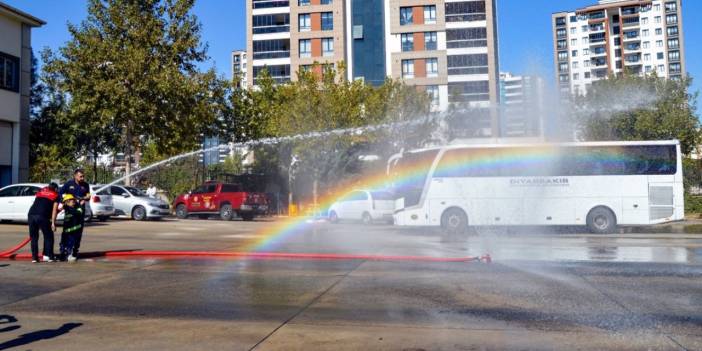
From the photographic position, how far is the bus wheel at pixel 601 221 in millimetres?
18906

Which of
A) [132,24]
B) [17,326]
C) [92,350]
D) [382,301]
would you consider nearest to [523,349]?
[382,301]

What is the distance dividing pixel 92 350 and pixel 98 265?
6161 millimetres

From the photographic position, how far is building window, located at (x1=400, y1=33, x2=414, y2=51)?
187 feet

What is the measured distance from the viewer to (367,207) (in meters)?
26.0

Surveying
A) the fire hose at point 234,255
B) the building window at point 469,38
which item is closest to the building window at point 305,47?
the building window at point 469,38

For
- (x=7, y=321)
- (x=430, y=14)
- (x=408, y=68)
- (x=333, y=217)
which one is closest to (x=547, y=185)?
(x=333, y=217)

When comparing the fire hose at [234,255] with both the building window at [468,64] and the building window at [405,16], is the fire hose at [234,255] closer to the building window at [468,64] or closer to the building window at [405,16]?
the building window at [405,16]

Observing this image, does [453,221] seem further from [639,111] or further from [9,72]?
[9,72]

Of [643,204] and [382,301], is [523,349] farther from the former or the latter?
[643,204]

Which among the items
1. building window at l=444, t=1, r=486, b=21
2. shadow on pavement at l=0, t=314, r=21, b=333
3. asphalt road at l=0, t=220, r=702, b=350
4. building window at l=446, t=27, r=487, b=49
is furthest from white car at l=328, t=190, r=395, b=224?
building window at l=444, t=1, r=486, b=21

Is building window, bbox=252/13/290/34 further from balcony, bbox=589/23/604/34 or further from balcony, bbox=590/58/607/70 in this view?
balcony, bbox=589/23/604/34

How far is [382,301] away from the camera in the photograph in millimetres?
7102

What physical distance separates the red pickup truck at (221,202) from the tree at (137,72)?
2991 mm

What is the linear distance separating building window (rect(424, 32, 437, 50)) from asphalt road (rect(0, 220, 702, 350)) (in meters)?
46.6
